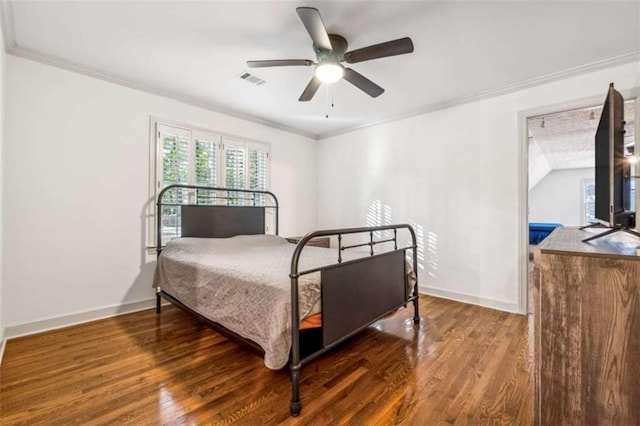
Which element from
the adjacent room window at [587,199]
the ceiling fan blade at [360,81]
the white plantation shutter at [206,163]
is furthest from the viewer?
the adjacent room window at [587,199]

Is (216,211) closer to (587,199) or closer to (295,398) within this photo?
(295,398)

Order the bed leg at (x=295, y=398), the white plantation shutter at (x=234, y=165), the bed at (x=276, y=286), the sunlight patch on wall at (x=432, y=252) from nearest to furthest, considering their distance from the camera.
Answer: the bed leg at (x=295, y=398)
the bed at (x=276, y=286)
the sunlight patch on wall at (x=432, y=252)
the white plantation shutter at (x=234, y=165)

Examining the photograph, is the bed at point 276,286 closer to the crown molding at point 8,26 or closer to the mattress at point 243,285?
the mattress at point 243,285

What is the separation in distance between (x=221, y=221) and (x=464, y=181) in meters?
3.24

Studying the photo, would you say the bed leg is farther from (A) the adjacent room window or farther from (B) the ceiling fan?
(A) the adjacent room window

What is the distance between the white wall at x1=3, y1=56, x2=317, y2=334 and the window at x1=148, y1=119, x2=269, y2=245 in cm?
15

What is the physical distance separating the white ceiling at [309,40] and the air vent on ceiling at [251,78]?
7cm

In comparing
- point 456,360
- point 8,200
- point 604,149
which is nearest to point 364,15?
point 604,149

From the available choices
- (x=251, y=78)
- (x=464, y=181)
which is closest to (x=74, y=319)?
(x=251, y=78)

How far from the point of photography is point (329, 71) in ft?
7.50

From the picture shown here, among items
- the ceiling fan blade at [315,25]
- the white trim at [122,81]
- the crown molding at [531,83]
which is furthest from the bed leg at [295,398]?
the crown molding at [531,83]

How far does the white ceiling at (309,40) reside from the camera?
6.83 ft

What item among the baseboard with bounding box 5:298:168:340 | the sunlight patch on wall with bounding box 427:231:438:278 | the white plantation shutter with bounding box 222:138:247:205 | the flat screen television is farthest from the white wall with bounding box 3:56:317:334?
the flat screen television

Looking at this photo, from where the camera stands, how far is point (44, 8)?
2.10 metres
